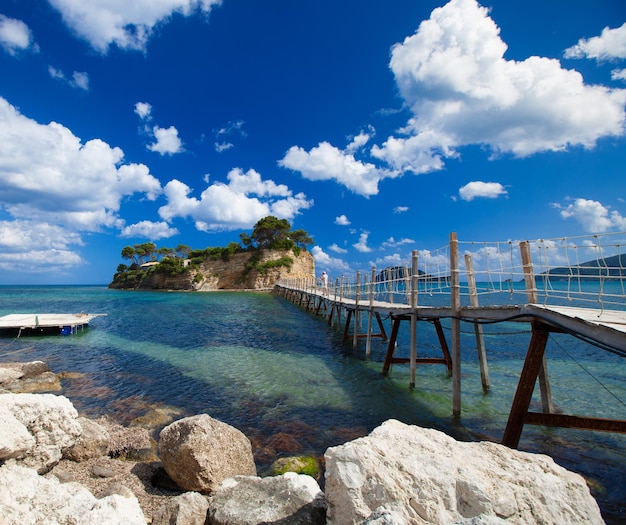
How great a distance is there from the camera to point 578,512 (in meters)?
2.90

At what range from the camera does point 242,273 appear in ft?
233

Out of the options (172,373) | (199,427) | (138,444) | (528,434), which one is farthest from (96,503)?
(172,373)

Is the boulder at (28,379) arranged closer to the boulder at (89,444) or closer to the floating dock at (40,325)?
the boulder at (89,444)

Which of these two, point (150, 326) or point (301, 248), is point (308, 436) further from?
point (301, 248)

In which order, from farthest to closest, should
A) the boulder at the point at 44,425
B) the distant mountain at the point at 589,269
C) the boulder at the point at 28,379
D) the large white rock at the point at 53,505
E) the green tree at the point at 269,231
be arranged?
the green tree at the point at 269,231
the boulder at the point at 28,379
the distant mountain at the point at 589,269
the boulder at the point at 44,425
the large white rock at the point at 53,505

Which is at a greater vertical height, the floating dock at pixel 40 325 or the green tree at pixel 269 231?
the green tree at pixel 269 231

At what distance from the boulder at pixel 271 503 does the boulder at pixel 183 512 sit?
117 millimetres

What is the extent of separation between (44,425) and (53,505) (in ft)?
6.68

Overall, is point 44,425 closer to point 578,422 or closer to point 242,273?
point 578,422

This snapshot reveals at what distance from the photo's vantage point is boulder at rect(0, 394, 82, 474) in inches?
189

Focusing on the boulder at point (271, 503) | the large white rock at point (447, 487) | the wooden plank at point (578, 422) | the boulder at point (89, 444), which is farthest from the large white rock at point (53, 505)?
the wooden plank at point (578, 422)

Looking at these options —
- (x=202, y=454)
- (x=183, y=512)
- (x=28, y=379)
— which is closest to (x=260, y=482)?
(x=183, y=512)

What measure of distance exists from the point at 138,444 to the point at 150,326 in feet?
61.7

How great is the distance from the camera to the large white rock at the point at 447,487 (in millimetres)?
2881
